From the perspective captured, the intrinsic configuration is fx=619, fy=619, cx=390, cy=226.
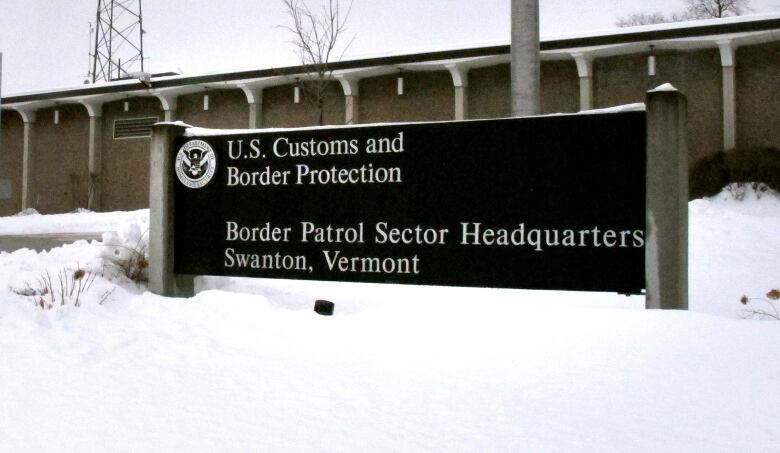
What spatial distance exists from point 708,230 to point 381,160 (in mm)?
6673

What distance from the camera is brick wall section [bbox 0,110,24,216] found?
26000 millimetres

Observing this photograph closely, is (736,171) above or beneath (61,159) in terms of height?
beneath

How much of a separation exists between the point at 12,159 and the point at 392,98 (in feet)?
56.4

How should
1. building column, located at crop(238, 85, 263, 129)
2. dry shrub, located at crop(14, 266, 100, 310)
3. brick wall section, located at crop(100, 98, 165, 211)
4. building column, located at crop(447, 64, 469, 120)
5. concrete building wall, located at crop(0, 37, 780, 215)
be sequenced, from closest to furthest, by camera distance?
dry shrub, located at crop(14, 266, 100, 310), concrete building wall, located at crop(0, 37, 780, 215), building column, located at crop(447, 64, 469, 120), building column, located at crop(238, 85, 263, 129), brick wall section, located at crop(100, 98, 165, 211)

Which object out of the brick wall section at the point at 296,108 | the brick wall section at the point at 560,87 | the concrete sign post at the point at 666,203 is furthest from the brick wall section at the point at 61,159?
the concrete sign post at the point at 666,203

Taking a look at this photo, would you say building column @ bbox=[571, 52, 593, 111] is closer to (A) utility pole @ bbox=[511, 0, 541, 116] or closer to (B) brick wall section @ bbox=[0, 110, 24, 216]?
(A) utility pole @ bbox=[511, 0, 541, 116]

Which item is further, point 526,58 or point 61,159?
point 61,159

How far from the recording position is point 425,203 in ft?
15.3

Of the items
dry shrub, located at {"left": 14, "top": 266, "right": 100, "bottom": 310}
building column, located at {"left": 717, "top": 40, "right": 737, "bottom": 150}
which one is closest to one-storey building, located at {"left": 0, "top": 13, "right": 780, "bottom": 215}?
building column, located at {"left": 717, "top": 40, "right": 737, "bottom": 150}

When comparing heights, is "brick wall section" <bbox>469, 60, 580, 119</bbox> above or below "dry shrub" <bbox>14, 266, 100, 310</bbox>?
above

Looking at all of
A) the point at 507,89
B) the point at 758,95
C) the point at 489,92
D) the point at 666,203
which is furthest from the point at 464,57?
the point at 666,203

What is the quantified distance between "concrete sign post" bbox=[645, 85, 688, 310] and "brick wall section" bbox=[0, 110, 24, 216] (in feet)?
90.8

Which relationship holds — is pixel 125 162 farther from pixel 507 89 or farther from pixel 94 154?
pixel 507 89

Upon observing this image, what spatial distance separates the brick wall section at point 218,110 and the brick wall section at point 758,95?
15.5m
